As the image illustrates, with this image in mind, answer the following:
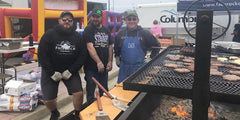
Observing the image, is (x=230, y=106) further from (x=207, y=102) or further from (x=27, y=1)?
(x=27, y=1)

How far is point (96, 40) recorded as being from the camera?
3.75 m

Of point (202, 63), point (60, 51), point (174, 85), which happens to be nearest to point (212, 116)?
point (174, 85)

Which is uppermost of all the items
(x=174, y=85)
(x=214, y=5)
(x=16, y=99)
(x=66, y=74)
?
(x=214, y=5)

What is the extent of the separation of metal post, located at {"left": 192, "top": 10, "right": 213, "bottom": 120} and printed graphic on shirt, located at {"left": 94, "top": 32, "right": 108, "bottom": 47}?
9.23ft

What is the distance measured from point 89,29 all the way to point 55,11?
14.7 feet

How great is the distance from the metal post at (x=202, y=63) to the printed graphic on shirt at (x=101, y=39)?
2.81 m

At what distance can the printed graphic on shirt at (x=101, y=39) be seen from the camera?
3758mm

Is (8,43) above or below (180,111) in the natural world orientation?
above

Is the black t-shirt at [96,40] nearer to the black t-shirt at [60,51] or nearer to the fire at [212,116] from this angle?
the black t-shirt at [60,51]

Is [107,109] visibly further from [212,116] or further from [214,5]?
[214,5]

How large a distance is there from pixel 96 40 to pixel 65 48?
64 centimetres

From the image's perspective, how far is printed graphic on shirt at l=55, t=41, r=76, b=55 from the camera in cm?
334

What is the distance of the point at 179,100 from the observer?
263 cm

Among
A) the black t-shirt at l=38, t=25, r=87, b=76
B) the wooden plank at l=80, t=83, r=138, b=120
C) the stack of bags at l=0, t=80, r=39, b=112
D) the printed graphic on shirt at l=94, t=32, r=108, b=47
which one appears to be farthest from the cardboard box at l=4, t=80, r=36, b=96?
the wooden plank at l=80, t=83, r=138, b=120
